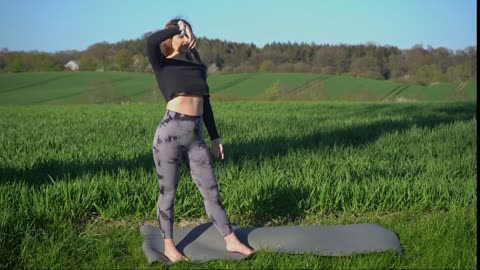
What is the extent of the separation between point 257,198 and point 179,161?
1433 mm

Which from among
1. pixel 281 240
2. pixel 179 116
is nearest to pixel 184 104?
pixel 179 116

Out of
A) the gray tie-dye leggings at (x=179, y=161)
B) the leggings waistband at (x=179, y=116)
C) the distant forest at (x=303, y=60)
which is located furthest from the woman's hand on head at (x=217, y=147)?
the distant forest at (x=303, y=60)

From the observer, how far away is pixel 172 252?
3.43 metres

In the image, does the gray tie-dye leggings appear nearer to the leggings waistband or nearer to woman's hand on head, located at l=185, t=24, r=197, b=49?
the leggings waistband

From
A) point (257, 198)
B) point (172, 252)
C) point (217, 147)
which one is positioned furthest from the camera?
point (257, 198)

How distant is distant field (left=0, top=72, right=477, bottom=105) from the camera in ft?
135

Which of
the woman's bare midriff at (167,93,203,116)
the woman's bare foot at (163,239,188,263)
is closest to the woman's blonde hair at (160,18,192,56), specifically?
the woman's bare midriff at (167,93,203,116)

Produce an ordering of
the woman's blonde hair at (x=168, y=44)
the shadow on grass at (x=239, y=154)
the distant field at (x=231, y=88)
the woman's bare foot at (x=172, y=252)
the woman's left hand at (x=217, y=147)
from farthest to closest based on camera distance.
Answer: the distant field at (x=231, y=88) < the shadow on grass at (x=239, y=154) < the woman's left hand at (x=217, y=147) < the woman's bare foot at (x=172, y=252) < the woman's blonde hair at (x=168, y=44)

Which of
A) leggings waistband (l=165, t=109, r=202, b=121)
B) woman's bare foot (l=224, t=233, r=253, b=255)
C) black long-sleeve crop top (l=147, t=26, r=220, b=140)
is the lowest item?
woman's bare foot (l=224, t=233, r=253, b=255)

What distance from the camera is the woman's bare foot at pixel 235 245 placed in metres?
3.44

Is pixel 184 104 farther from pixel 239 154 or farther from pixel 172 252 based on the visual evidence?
pixel 239 154

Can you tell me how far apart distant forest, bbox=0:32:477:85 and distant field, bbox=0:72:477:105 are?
4.76 ft

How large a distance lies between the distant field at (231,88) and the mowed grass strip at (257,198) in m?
28.7

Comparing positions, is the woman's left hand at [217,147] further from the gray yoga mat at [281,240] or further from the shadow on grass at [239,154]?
the shadow on grass at [239,154]
